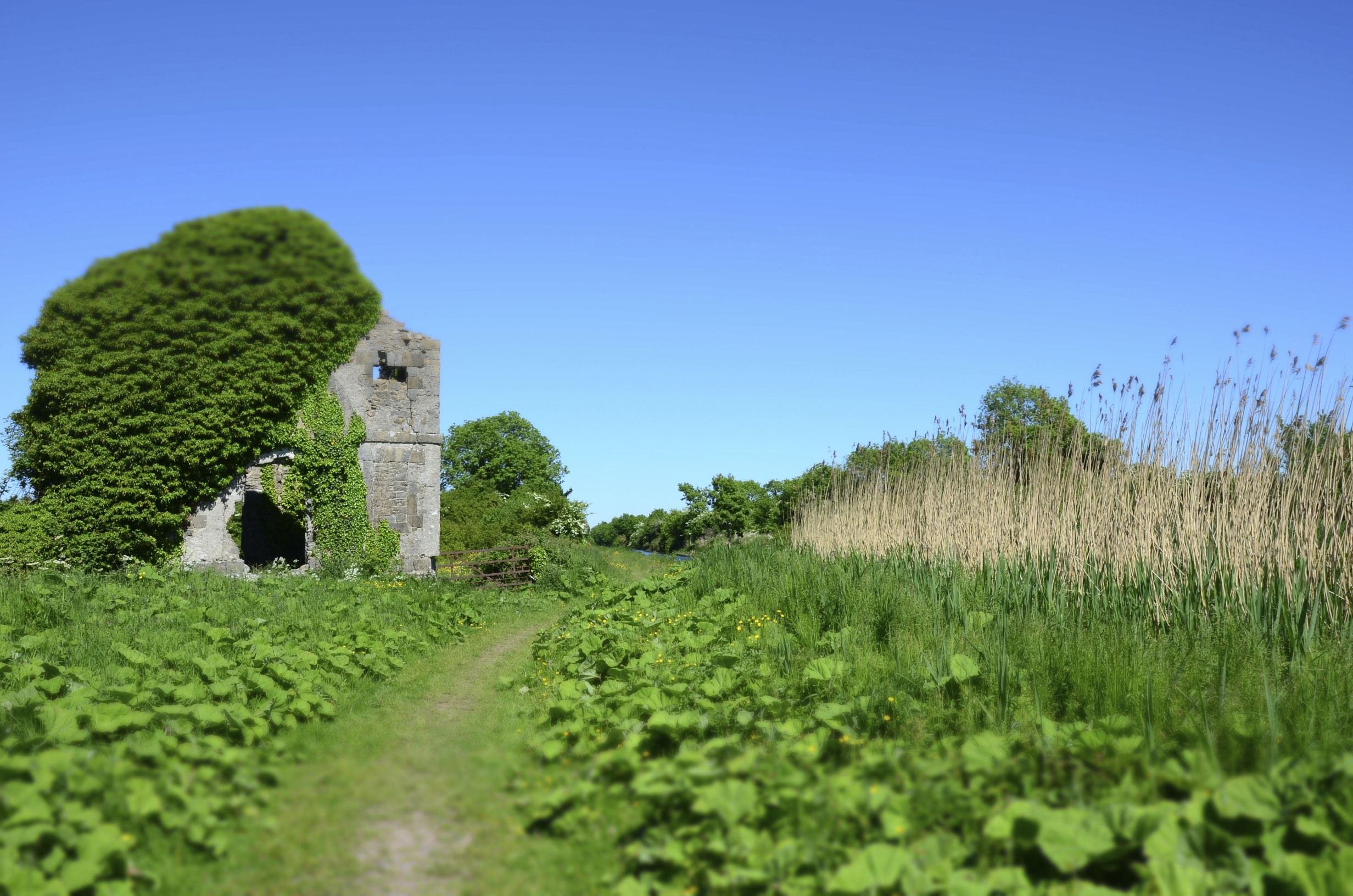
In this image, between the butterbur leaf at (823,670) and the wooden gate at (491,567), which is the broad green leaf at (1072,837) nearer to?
the butterbur leaf at (823,670)

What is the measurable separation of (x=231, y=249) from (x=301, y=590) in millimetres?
6500

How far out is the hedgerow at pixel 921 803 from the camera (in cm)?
320

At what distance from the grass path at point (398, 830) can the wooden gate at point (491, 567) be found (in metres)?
10.9

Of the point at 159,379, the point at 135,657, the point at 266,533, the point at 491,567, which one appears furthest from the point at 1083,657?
the point at 266,533

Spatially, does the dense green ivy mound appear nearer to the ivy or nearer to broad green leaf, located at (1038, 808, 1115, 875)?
the ivy

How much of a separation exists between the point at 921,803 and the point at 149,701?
5259 mm

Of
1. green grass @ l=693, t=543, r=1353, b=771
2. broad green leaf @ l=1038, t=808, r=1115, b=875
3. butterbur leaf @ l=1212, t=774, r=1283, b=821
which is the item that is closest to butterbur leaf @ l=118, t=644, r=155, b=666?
green grass @ l=693, t=543, r=1353, b=771

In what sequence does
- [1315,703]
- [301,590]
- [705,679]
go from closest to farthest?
[1315,703], [705,679], [301,590]

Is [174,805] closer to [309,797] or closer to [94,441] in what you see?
[309,797]

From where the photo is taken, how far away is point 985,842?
11.6ft

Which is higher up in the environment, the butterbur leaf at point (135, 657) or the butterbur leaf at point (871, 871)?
the butterbur leaf at point (135, 657)

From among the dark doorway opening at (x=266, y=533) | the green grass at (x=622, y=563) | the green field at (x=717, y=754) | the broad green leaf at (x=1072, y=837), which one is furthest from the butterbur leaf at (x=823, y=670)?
the dark doorway opening at (x=266, y=533)

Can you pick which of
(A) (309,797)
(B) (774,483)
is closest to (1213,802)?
(A) (309,797)

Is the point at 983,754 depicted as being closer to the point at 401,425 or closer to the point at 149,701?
the point at 149,701
